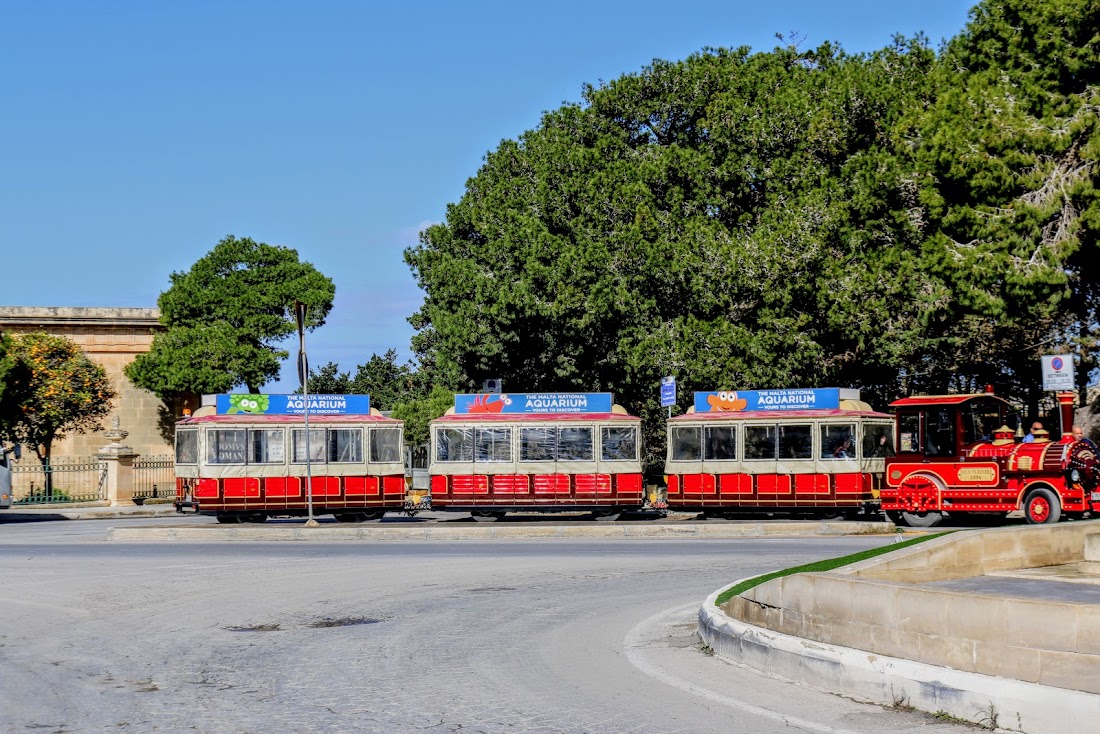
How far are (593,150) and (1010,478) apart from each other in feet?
78.0

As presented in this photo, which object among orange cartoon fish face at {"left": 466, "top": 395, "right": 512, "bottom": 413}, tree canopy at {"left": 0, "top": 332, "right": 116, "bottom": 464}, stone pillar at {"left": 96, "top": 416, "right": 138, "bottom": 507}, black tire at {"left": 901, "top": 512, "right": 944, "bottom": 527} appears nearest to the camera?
black tire at {"left": 901, "top": 512, "right": 944, "bottom": 527}

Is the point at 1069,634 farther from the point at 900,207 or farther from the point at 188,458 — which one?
the point at 900,207

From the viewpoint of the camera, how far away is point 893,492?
28359mm

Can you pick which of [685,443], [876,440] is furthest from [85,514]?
[876,440]

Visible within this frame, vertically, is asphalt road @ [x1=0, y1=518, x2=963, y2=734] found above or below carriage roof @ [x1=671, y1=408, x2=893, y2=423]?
below

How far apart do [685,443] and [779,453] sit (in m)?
2.39

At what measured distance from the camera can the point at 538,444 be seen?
32312 millimetres

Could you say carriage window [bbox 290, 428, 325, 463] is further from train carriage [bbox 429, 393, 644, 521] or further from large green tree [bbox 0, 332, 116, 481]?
large green tree [bbox 0, 332, 116, 481]

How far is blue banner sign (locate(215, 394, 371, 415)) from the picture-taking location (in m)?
32.1

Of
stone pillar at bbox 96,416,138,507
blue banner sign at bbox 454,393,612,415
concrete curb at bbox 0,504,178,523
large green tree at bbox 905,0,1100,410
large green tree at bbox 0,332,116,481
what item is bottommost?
concrete curb at bbox 0,504,178,523

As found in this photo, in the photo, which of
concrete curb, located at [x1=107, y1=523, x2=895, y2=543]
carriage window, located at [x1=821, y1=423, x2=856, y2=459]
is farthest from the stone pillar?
carriage window, located at [x1=821, y1=423, x2=856, y2=459]

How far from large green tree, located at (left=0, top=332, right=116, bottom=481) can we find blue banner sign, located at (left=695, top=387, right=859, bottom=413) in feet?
93.6

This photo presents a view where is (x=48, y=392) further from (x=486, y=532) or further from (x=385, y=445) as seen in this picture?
(x=486, y=532)

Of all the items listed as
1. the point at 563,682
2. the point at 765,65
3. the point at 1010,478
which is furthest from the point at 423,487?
the point at 563,682
